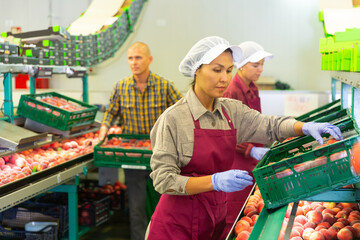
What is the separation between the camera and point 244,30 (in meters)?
7.78

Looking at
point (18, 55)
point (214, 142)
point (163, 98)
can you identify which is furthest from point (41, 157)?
point (214, 142)

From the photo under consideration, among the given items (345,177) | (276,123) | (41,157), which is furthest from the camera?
(41,157)

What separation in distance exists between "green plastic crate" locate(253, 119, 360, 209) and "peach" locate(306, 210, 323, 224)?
34 cm

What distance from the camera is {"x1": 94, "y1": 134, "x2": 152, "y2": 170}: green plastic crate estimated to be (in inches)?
167

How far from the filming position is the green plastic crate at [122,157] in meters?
4.25

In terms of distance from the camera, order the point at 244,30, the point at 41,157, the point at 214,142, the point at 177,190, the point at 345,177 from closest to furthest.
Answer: the point at 345,177 → the point at 177,190 → the point at 214,142 → the point at 41,157 → the point at 244,30

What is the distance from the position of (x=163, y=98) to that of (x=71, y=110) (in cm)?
107

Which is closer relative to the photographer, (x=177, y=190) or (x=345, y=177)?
(x=345, y=177)

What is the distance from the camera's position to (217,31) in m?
7.94

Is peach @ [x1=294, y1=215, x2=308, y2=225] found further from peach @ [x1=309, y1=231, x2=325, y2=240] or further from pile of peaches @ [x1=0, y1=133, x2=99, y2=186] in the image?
pile of peaches @ [x1=0, y1=133, x2=99, y2=186]

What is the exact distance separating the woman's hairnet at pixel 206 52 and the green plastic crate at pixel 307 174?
0.73m

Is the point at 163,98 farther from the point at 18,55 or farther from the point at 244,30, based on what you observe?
the point at 244,30

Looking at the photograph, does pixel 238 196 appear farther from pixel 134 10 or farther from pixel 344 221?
pixel 134 10

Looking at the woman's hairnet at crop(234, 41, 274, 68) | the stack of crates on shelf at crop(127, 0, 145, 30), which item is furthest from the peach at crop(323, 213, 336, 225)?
the stack of crates on shelf at crop(127, 0, 145, 30)
